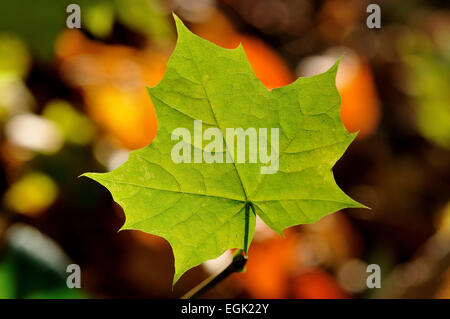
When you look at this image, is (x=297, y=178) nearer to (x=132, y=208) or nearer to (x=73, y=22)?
(x=132, y=208)

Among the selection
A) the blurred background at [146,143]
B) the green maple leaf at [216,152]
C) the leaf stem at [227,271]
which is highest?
the blurred background at [146,143]

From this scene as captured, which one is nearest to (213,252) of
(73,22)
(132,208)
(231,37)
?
(132,208)

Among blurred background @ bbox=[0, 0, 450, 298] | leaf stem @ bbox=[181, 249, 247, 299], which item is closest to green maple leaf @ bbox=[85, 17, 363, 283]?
leaf stem @ bbox=[181, 249, 247, 299]

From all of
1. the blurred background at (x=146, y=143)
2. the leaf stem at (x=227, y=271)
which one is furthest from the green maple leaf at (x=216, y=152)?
the blurred background at (x=146, y=143)

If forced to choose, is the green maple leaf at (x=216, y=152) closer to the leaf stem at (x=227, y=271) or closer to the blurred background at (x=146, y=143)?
the leaf stem at (x=227, y=271)
